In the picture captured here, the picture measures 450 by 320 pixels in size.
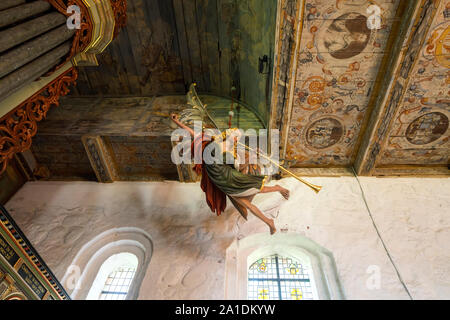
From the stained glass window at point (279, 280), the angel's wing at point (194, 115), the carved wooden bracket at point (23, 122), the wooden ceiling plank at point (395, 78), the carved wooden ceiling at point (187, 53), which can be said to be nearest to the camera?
the carved wooden bracket at point (23, 122)

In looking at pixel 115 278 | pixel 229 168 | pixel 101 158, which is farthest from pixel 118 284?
pixel 229 168

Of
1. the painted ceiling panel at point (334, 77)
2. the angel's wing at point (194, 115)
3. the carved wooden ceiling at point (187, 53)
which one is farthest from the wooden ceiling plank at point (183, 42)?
the painted ceiling panel at point (334, 77)

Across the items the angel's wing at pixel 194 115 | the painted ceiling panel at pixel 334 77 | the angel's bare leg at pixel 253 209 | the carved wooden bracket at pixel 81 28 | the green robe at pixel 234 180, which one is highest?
the painted ceiling panel at pixel 334 77

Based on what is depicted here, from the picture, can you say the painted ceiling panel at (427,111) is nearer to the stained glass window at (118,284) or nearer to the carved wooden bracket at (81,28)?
the carved wooden bracket at (81,28)

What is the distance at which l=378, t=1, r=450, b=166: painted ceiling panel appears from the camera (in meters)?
4.57

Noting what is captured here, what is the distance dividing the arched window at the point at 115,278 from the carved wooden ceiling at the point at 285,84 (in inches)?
69.7

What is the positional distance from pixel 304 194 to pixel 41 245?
16.9 ft

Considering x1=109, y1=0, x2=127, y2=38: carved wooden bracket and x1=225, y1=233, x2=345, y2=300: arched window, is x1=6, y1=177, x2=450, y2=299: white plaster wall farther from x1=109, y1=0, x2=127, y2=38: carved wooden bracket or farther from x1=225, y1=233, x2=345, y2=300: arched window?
x1=109, y1=0, x2=127, y2=38: carved wooden bracket

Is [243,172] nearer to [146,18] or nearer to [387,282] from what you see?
[387,282]

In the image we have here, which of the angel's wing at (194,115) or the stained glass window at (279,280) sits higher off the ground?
the angel's wing at (194,115)

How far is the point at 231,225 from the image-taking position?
532 centimetres

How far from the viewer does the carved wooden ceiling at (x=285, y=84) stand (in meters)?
4.64

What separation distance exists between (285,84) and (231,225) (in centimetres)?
279

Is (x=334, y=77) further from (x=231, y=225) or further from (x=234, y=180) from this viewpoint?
(x=231, y=225)
